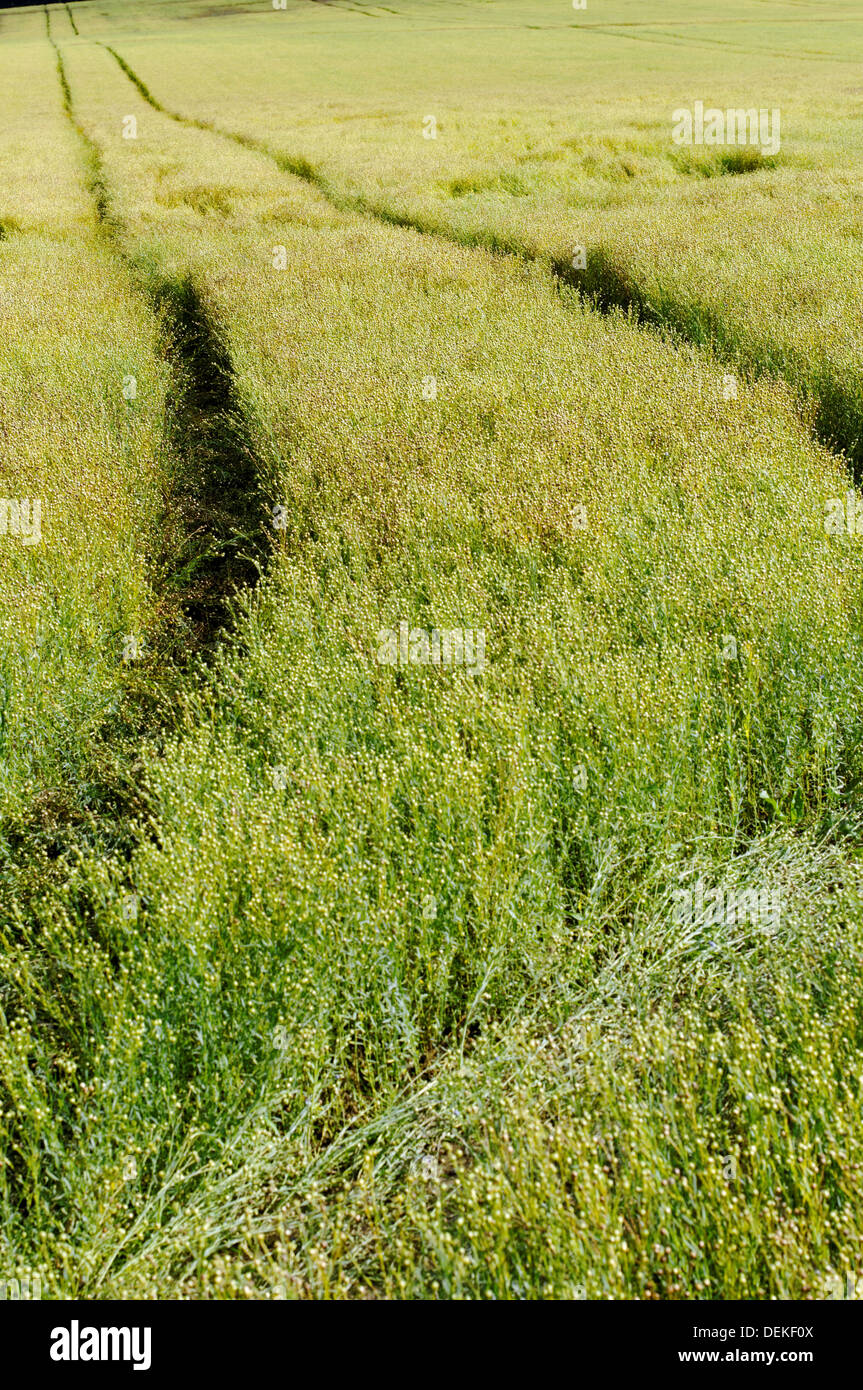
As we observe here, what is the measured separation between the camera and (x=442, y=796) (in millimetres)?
2520

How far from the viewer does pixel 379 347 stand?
21.3ft

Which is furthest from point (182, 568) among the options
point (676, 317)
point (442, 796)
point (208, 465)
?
point (676, 317)

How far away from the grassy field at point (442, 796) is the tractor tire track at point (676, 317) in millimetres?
49

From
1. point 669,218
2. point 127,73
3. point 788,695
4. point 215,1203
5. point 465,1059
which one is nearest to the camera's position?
point 215,1203

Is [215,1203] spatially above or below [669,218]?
below

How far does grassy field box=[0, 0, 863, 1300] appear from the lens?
170 centimetres

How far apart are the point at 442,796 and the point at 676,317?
605 cm

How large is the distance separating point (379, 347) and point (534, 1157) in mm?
5861

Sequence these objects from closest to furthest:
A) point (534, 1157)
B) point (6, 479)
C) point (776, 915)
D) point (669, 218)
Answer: point (534, 1157) → point (776, 915) → point (6, 479) → point (669, 218)

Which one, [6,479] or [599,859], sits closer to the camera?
[599,859]

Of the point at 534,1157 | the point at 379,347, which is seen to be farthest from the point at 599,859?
the point at 379,347

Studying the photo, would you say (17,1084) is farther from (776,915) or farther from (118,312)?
(118,312)

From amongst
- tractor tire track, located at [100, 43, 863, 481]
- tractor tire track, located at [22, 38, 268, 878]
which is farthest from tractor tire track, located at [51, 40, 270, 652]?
tractor tire track, located at [100, 43, 863, 481]

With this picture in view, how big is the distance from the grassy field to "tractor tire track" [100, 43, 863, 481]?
5 cm
